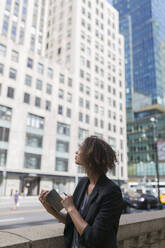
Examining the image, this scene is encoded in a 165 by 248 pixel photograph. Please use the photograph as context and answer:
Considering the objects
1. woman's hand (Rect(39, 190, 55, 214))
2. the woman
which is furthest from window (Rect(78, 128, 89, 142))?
the woman

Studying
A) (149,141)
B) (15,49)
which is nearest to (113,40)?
(15,49)

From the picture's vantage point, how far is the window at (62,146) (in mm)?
45597

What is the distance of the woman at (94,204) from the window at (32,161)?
39.5 metres

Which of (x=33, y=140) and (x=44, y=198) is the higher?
(x=33, y=140)

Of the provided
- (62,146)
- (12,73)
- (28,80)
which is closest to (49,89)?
(28,80)

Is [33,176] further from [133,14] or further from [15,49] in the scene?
[133,14]

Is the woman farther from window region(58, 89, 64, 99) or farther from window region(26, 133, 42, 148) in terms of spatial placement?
window region(58, 89, 64, 99)

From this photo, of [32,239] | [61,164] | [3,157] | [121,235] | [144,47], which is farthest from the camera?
[144,47]

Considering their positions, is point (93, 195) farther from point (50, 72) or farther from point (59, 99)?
point (50, 72)

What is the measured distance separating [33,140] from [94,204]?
41101 millimetres

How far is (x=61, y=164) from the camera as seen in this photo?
149 ft

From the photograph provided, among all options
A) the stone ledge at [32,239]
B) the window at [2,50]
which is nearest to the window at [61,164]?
the window at [2,50]

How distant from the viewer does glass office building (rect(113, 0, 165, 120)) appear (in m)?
109

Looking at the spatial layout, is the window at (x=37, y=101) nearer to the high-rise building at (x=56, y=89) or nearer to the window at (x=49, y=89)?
the high-rise building at (x=56, y=89)
